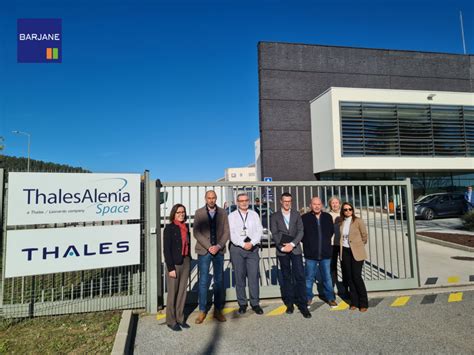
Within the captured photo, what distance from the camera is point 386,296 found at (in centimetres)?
533

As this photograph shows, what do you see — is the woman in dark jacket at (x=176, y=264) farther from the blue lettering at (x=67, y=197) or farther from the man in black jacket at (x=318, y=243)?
the man in black jacket at (x=318, y=243)

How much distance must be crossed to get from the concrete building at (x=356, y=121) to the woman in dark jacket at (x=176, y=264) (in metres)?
17.0

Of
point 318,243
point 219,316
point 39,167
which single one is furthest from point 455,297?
point 39,167

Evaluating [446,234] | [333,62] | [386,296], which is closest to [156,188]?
[386,296]

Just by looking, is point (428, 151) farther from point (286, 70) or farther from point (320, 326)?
point (320, 326)

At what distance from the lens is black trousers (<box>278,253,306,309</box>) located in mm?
4559

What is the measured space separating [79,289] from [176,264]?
1.96 m

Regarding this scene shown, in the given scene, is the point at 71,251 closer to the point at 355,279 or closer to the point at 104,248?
the point at 104,248

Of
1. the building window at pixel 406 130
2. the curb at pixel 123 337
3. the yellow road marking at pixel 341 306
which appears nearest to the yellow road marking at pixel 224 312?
the curb at pixel 123 337

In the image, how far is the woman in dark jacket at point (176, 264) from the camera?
4148mm

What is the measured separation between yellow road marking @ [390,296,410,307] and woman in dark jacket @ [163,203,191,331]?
11.4 ft

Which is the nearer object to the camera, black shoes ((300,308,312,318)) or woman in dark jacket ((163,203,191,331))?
woman in dark jacket ((163,203,191,331))

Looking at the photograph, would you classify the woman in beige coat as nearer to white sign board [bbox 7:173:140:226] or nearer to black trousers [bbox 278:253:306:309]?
black trousers [bbox 278:253:306:309]

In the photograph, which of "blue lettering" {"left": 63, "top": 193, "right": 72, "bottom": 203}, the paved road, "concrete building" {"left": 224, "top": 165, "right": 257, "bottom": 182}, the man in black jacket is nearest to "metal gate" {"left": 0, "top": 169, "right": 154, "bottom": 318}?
"blue lettering" {"left": 63, "top": 193, "right": 72, "bottom": 203}
